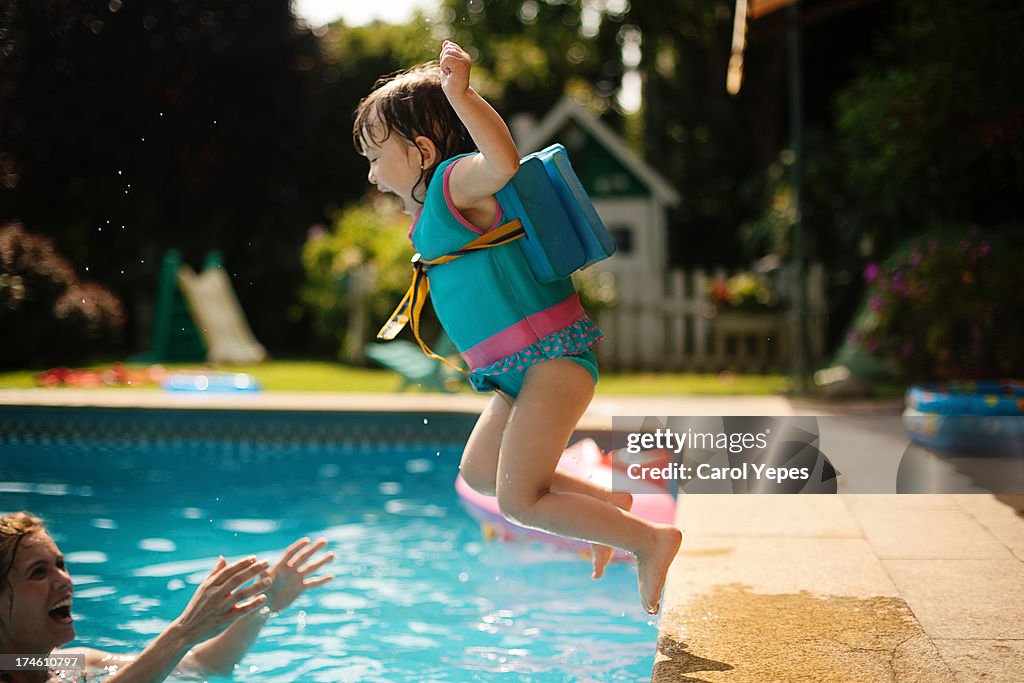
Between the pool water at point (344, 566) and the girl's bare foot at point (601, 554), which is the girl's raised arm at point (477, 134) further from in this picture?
the pool water at point (344, 566)

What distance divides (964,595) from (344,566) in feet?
7.72

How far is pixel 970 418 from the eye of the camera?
16.5ft

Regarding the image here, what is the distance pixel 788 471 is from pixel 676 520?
2.21 ft

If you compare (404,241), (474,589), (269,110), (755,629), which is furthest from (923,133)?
(269,110)

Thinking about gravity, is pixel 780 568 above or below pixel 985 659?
below

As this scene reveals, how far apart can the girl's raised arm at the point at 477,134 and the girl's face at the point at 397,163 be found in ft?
0.68

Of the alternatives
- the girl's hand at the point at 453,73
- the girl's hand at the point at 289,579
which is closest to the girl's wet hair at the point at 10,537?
the girl's hand at the point at 289,579

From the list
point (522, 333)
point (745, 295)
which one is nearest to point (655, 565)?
point (522, 333)

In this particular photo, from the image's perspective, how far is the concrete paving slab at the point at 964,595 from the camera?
224 centimetres

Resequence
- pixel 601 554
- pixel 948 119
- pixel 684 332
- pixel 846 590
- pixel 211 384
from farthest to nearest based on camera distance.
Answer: pixel 684 332
pixel 211 384
pixel 948 119
pixel 846 590
pixel 601 554

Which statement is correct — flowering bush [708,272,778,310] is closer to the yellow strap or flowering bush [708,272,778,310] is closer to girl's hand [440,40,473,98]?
the yellow strap

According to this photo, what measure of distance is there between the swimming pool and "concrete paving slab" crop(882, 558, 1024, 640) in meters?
0.73

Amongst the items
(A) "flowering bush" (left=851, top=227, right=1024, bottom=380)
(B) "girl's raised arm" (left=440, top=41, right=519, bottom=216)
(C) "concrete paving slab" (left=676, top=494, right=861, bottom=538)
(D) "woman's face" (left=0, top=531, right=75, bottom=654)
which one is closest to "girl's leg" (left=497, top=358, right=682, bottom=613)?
(B) "girl's raised arm" (left=440, top=41, right=519, bottom=216)

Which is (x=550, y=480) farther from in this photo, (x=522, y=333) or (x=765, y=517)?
(x=765, y=517)
